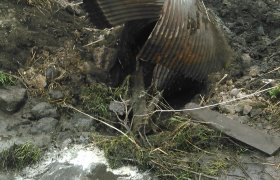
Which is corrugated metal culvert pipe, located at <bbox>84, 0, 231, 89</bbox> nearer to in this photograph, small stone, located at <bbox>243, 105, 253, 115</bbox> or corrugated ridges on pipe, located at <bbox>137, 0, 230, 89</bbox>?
corrugated ridges on pipe, located at <bbox>137, 0, 230, 89</bbox>

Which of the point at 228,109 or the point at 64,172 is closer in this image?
the point at 64,172

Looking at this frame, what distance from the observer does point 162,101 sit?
226 inches

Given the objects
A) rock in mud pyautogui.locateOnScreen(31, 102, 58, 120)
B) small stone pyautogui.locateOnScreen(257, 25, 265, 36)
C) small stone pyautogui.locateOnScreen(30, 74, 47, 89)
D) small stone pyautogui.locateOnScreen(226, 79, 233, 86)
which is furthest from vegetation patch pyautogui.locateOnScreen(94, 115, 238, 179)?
small stone pyautogui.locateOnScreen(257, 25, 265, 36)

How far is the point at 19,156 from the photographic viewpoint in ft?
15.8

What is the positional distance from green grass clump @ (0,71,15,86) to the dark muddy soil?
130mm

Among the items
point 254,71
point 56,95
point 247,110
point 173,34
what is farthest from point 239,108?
point 56,95

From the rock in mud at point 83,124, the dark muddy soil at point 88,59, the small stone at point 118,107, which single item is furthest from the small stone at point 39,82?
the small stone at point 118,107

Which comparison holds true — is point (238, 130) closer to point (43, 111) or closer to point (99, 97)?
point (99, 97)

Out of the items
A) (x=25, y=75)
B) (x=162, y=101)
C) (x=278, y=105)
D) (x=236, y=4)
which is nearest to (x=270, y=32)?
(x=236, y=4)

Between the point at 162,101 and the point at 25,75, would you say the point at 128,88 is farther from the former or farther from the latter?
the point at 25,75

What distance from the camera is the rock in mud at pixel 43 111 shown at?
17.4 feet

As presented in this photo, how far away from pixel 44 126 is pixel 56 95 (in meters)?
0.48

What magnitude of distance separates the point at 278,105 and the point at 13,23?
10.7ft

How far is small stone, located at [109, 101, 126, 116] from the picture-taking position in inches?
215
